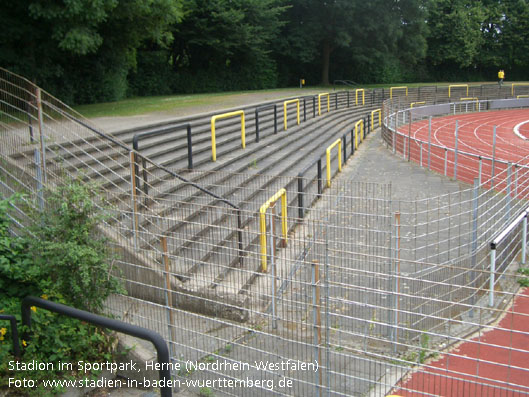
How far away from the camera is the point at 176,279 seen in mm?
6199

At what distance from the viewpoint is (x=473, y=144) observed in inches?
857

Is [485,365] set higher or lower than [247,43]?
lower

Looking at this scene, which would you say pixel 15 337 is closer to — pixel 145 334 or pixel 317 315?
pixel 145 334

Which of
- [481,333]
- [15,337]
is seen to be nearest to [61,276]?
[15,337]

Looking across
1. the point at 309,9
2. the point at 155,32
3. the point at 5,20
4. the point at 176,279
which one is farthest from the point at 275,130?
the point at 309,9

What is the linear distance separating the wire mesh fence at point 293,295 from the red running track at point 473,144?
4.30m

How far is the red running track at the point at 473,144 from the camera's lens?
1516 cm

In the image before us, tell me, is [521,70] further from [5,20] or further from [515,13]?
[5,20]

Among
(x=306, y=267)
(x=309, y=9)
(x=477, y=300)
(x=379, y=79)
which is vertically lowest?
(x=477, y=300)

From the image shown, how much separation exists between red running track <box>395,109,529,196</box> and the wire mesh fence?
4.30m

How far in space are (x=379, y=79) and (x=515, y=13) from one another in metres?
15.4

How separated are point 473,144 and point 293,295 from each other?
58.4ft

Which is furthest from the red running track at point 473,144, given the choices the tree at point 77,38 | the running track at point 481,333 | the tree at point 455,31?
the tree at point 455,31

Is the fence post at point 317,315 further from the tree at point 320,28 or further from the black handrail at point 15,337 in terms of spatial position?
the tree at point 320,28
